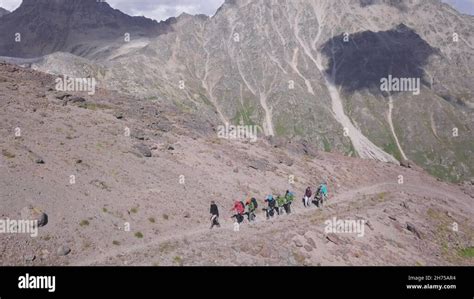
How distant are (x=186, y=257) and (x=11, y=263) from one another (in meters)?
10.9

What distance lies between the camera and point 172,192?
4575 cm

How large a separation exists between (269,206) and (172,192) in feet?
31.1

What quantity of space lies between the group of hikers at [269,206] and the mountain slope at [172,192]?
99 centimetres

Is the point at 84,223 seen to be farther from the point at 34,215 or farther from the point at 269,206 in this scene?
the point at 269,206

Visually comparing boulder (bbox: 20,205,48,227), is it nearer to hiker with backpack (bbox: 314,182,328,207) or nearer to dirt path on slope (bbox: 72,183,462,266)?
dirt path on slope (bbox: 72,183,462,266)

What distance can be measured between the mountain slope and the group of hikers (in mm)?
986

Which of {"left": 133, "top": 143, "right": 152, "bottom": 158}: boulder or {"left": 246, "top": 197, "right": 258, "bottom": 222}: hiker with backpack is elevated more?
{"left": 133, "top": 143, "right": 152, "bottom": 158}: boulder

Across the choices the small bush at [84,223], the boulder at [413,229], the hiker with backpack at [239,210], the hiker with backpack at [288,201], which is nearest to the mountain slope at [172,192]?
the small bush at [84,223]

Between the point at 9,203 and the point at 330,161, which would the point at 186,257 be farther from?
the point at 330,161

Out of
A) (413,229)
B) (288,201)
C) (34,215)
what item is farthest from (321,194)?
(34,215)

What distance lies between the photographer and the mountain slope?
34.2m

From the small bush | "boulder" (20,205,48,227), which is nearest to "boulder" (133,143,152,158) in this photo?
the small bush
